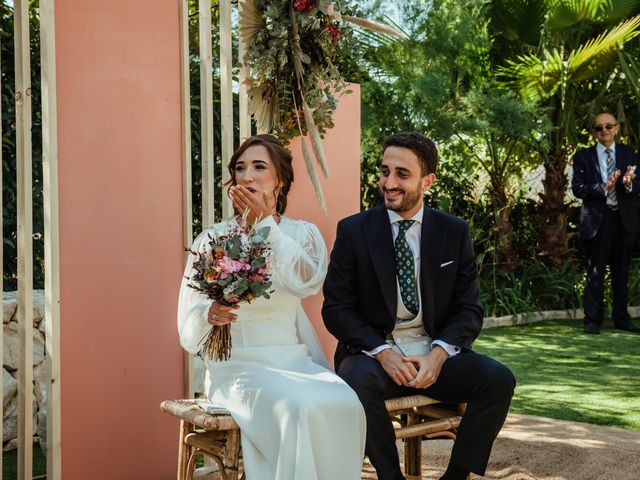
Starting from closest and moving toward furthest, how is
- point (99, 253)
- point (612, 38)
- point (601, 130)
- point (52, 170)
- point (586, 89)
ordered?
point (52, 170) < point (99, 253) < point (601, 130) < point (612, 38) < point (586, 89)

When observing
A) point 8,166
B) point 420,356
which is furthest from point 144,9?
point 8,166

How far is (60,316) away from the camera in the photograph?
3.47m

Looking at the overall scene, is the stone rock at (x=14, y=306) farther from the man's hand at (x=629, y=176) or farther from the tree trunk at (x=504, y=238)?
the tree trunk at (x=504, y=238)

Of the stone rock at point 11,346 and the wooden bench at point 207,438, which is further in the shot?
the stone rock at point 11,346

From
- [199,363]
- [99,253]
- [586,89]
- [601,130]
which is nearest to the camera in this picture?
[99,253]

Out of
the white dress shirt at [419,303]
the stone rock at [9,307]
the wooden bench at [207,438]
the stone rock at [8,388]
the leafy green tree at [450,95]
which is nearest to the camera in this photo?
the wooden bench at [207,438]

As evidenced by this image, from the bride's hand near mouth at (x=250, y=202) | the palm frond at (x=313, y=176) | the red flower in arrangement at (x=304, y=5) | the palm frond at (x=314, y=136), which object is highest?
the red flower in arrangement at (x=304, y=5)

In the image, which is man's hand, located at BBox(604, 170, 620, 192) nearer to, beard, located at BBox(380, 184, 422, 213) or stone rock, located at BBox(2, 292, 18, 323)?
beard, located at BBox(380, 184, 422, 213)

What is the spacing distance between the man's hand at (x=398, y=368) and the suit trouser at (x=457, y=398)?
0.13 ft

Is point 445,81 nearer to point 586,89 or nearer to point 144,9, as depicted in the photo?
point 586,89

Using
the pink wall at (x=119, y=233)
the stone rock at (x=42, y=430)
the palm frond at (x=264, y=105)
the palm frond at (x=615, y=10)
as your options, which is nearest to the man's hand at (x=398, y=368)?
the pink wall at (x=119, y=233)

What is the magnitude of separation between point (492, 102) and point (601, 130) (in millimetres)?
1308

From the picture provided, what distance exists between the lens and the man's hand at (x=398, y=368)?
3.35 metres

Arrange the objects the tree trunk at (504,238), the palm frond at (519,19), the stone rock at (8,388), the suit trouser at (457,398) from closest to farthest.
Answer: the suit trouser at (457,398) → the stone rock at (8,388) → the palm frond at (519,19) → the tree trunk at (504,238)
